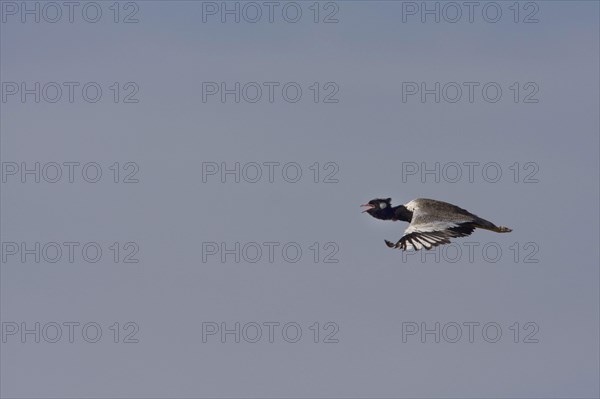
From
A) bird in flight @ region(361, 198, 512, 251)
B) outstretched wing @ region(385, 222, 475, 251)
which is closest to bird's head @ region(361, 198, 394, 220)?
bird in flight @ region(361, 198, 512, 251)

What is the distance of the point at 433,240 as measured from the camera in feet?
263

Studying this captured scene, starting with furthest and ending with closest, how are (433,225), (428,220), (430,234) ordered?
(428,220)
(433,225)
(430,234)

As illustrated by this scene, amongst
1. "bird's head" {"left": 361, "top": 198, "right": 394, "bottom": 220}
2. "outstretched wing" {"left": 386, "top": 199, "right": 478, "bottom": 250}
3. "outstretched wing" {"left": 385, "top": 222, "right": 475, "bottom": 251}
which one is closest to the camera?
"outstretched wing" {"left": 385, "top": 222, "right": 475, "bottom": 251}

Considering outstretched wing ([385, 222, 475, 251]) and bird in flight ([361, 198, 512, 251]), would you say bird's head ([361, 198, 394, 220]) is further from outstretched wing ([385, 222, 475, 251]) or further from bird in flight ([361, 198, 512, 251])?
outstretched wing ([385, 222, 475, 251])

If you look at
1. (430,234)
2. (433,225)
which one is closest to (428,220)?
(433,225)

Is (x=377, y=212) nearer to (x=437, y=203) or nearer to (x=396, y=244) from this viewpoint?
(x=437, y=203)

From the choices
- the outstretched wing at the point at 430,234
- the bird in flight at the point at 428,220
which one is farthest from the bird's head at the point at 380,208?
the outstretched wing at the point at 430,234

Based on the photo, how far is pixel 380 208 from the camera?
87438 millimetres

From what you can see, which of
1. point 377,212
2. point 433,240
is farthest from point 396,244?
point 377,212

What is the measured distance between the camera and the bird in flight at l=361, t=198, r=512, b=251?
262 feet

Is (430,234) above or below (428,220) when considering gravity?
below

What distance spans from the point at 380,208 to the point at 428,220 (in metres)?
5.06

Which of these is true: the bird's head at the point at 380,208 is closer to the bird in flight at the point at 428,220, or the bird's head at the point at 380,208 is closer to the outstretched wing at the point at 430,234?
the bird in flight at the point at 428,220

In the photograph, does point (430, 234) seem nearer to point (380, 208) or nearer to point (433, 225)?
point (433, 225)
